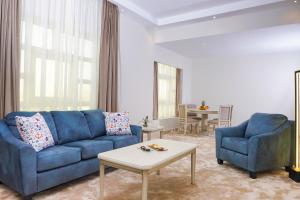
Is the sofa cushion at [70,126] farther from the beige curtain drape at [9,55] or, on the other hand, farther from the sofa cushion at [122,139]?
the beige curtain drape at [9,55]

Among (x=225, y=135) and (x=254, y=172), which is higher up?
(x=225, y=135)

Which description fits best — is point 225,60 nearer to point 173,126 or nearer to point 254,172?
point 173,126

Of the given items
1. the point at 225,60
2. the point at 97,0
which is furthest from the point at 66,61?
the point at 225,60

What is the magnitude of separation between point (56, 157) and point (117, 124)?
1.30 metres

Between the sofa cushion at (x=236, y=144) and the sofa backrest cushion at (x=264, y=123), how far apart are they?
1.07ft

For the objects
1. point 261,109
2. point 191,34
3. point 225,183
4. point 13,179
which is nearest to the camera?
point 13,179

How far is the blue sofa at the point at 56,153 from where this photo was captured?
217 centimetres

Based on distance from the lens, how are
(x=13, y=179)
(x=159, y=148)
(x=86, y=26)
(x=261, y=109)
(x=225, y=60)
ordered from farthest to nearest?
(x=225, y=60) → (x=261, y=109) → (x=86, y=26) → (x=159, y=148) → (x=13, y=179)

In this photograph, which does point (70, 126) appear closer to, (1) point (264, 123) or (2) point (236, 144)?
(2) point (236, 144)

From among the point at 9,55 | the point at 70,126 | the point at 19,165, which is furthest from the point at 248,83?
the point at 19,165

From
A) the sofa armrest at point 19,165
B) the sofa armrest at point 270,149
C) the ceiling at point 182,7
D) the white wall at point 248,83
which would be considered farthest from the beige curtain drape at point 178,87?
the sofa armrest at point 19,165

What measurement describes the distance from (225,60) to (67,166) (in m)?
6.67

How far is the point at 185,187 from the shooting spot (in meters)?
2.65

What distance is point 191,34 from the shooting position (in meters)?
5.41
